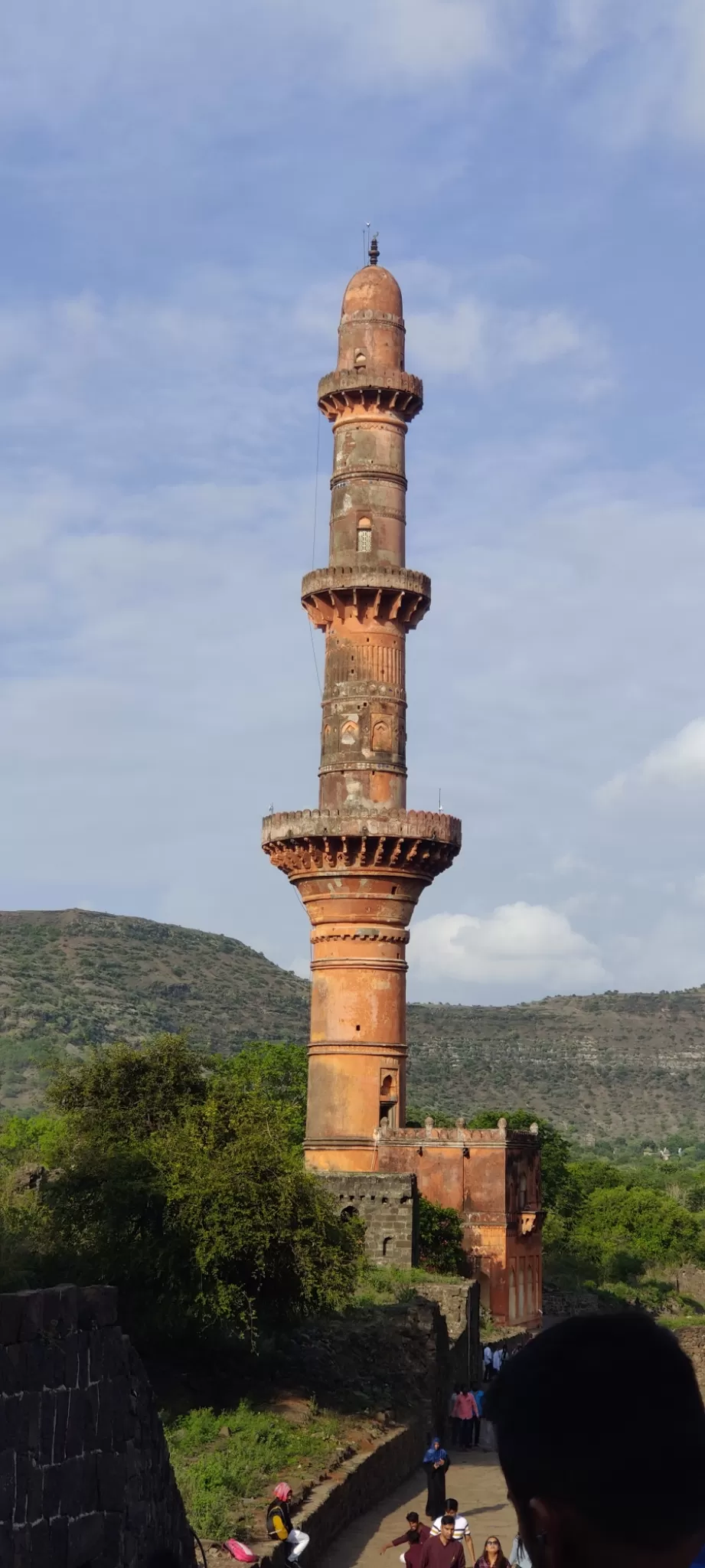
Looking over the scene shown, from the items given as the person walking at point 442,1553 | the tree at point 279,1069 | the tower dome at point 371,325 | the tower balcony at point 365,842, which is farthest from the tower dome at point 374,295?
the person walking at point 442,1553

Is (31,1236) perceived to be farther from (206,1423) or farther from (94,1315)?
(94,1315)

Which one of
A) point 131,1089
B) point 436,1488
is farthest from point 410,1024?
point 436,1488

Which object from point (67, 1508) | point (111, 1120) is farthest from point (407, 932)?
point (67, 1508)

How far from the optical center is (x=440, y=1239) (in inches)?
1501

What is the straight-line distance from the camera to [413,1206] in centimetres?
3600

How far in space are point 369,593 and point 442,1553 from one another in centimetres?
2898

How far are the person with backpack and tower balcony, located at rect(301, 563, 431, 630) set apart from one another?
2642 centimetres

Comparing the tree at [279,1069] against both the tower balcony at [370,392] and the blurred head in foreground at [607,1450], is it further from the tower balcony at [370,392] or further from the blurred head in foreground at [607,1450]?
the blurred head in foreground at [607,1450]

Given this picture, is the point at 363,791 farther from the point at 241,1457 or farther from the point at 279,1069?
the point at 279,1069

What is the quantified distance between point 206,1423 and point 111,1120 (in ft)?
24.2

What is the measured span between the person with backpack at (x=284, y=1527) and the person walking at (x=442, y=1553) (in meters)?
1.91

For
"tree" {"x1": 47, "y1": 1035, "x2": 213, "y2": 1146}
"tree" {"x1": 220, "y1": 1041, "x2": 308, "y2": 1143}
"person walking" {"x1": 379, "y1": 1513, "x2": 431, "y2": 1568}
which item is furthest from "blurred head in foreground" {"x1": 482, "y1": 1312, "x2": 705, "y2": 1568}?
"tree" {"x1": 220, "y1": 1041, "x2": 308, "y2": 1143}

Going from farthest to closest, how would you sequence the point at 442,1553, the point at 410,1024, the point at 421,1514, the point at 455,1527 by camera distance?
the point at 410,1024 < the point at 421,1514 < the point at 455,1527 < the point at 442,1553

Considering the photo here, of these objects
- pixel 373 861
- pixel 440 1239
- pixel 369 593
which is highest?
pixel 369 593
